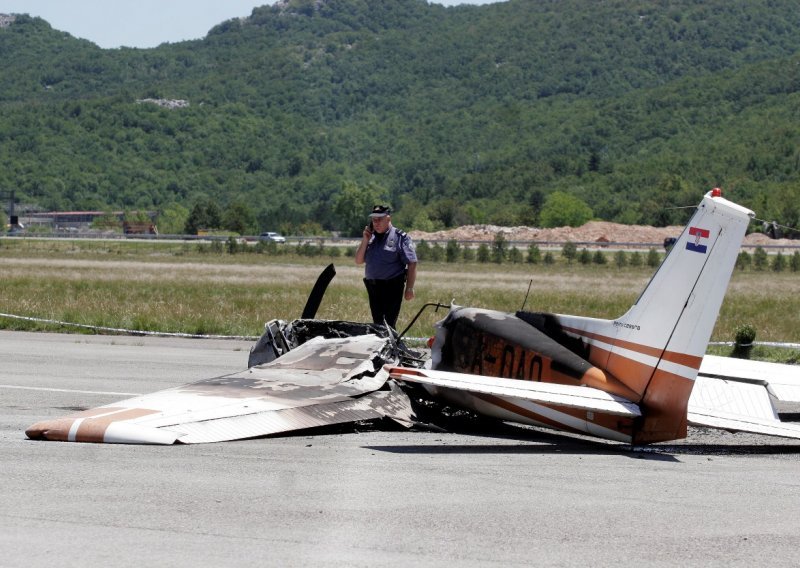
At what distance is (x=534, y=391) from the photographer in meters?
8.87

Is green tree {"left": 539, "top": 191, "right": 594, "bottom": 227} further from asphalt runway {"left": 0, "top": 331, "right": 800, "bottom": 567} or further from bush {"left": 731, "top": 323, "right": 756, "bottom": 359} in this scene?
asphalt runway {"left": 0, "top": 331, "right": 800, "bottom": 567}

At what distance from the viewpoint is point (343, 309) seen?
25.9 m

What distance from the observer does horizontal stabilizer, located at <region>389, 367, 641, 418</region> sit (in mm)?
8719

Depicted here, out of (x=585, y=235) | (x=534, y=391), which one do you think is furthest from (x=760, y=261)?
(x=534, y=391)

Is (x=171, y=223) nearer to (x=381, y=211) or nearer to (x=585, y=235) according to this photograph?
(x=585, y=235)

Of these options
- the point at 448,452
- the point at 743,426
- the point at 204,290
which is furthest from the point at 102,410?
the point at 204,290

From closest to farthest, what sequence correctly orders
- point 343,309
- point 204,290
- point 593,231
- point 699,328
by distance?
point 699,328 < point 343,309 < point 204,290 < point 593,231

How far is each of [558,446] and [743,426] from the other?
1.46 metres

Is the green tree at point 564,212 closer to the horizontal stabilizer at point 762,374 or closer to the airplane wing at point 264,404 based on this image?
the horizontal stabilizer at point 762,374

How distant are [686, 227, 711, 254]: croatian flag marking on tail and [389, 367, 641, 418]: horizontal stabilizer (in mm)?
1239

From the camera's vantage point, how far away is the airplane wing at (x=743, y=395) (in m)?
9.14

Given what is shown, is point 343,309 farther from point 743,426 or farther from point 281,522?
point 281,522

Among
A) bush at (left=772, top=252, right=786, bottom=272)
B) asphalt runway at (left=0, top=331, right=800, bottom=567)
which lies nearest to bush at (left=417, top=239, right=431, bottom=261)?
bush at (left=772, top=252, right=786, bottom=272)

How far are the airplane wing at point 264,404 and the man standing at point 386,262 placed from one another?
10.9 ft
